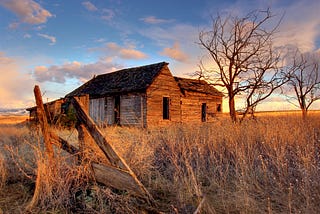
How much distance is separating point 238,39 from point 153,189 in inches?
337

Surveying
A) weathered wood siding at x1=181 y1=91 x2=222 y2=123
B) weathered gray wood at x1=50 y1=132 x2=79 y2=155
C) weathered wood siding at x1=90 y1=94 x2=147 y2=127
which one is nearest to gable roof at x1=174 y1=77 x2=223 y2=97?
weathered wood siding at x1=181 y1=91 x2=222 y2=123

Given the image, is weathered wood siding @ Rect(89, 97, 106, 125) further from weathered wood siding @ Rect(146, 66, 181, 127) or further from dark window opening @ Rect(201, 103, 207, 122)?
→ dark window opening @ Rect(201, 103, 207, 122)

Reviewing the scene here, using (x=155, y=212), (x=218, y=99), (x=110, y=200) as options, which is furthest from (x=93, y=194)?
(x=218, y=99)

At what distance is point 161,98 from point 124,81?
322 centimetres

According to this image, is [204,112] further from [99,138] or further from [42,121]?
[99,138]

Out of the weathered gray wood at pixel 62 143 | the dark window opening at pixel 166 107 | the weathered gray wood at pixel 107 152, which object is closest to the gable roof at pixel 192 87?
the dark window opening at pixel 166 107

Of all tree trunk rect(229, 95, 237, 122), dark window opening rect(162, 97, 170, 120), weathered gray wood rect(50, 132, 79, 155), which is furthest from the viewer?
dark window opening rect(162, 97, 170, 120)

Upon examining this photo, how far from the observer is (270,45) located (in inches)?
415

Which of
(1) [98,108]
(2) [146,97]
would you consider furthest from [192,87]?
(1) [98,108]

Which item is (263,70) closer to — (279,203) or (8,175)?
(279,203)

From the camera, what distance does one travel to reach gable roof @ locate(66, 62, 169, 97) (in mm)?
17609

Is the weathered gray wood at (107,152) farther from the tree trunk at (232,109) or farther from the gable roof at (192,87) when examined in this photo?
the gable roof at (192,87)

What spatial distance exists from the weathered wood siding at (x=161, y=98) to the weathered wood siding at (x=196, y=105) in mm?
864

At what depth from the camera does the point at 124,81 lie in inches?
752
